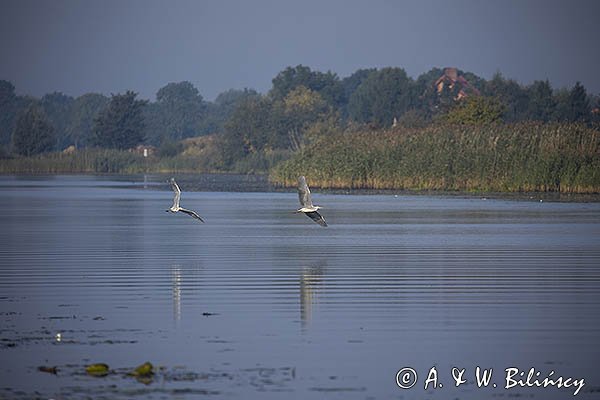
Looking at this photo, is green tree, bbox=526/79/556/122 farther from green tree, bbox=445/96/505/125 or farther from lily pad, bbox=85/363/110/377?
lily pad, bbox=85/363/110/377

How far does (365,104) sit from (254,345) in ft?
385

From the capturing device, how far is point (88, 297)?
60.6ft

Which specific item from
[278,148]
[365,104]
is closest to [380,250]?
[278,148]

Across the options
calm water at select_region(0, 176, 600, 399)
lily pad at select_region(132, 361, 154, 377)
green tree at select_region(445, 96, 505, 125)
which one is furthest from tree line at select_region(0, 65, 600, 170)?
lily pad at select_region(132, 361, 154, 377)

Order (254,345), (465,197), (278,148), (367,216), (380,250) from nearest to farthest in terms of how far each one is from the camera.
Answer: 1. (254,345)
2. (380,250)
3. (367,216)
4. (465,197)
5. (278,148)

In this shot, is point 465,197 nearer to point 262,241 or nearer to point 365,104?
point 262,241

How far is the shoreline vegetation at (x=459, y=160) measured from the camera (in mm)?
50125

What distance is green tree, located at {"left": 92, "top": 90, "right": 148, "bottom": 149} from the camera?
130 meters

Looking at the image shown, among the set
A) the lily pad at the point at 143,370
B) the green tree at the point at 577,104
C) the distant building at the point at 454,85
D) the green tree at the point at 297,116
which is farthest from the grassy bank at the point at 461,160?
the distant building at the point at 454,85

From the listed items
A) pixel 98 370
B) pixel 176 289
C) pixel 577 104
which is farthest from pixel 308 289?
pixel 577 104

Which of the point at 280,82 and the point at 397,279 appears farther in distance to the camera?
the point at 280,82

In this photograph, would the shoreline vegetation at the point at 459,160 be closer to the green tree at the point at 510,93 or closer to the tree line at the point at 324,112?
the tree line at the point at 324,112

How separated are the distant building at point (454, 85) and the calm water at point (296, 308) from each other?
7849 centimetres

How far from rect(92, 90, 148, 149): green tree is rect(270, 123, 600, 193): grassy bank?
68.4 m
